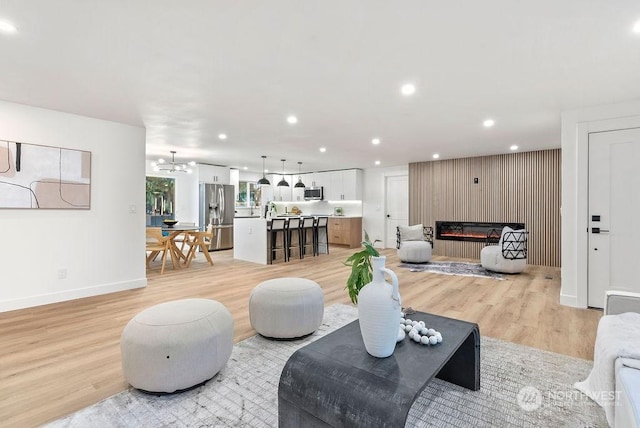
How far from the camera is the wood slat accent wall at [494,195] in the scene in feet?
22.4

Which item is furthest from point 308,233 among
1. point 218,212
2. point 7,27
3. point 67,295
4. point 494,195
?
point 7,27

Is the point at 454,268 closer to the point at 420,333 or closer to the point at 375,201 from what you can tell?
the point at 375,201

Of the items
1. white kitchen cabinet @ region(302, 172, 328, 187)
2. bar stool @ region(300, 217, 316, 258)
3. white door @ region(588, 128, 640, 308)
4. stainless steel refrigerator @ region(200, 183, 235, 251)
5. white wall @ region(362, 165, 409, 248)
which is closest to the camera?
white door @ region(588, 128, 640, 308)

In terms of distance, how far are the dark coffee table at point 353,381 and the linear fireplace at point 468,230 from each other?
6.62 m

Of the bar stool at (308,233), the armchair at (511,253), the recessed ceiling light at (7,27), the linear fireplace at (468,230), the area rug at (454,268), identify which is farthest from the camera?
the bar stool at (308,233)

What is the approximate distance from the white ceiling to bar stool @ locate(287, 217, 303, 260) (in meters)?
2.95

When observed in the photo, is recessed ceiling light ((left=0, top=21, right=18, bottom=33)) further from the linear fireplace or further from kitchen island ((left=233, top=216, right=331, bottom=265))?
the linear fireplace

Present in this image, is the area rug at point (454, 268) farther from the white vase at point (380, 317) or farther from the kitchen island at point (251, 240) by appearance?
the white vase at point (380, 317)

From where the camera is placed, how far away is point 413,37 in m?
2.33

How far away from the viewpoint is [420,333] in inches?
75.0

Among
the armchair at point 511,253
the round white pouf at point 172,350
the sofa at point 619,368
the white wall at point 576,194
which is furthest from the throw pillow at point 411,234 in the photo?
the round white pouf at point 172,350

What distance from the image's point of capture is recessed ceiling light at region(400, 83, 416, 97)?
3257 mm

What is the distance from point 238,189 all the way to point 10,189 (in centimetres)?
706

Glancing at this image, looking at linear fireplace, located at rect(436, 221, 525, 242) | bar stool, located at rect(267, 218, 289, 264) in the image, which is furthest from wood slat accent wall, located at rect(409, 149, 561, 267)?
bar stool, located at rect(267, 218, 289, 264)
